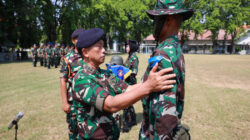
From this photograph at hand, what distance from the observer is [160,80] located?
1464mm

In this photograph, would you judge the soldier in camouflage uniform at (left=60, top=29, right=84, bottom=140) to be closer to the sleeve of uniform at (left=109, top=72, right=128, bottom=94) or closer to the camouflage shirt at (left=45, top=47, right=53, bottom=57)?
the sleeve of uniform at (left=109, top=72, right=128, bottom=94)

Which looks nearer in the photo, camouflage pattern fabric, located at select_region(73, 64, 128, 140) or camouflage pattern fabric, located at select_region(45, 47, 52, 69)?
camouflage pattern fabric, located at select_region(73, 64, 128, 140)

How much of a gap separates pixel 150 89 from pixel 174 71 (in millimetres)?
302

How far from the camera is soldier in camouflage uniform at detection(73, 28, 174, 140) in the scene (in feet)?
5.32

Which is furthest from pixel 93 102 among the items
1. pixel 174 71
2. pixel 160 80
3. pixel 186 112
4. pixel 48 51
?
pixel 48 51

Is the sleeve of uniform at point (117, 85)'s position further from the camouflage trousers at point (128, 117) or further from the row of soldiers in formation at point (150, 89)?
the camouflage trousers at point (128, 117)

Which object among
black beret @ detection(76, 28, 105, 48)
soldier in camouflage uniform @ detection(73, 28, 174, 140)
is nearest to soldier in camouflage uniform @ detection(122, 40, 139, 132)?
soldier in camouflage uniform @ detection(73, 28, 174, 140)

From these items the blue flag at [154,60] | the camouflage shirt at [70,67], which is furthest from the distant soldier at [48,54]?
the blue flag at [154,60]

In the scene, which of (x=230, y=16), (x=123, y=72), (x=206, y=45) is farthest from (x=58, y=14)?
(x=206, y=45)

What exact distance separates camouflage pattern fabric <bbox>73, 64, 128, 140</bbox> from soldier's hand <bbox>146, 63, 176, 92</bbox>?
47cm

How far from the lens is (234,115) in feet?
18.1

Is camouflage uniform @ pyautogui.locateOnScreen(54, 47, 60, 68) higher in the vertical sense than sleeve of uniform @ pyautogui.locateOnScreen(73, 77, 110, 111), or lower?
higher

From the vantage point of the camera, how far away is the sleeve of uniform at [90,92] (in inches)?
65.5

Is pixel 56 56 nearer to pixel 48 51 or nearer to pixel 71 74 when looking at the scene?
pixel 48 51
